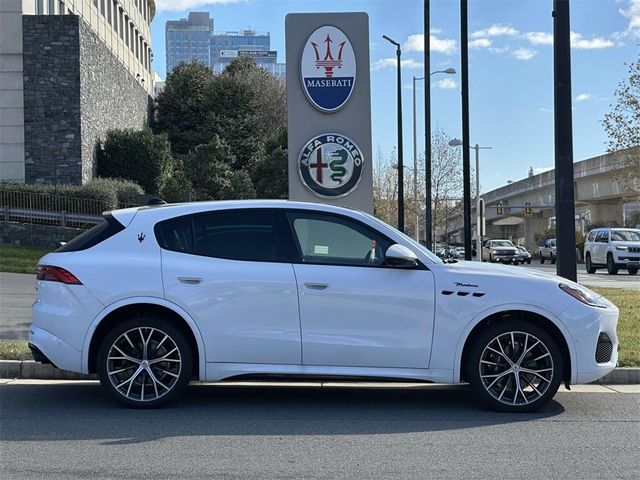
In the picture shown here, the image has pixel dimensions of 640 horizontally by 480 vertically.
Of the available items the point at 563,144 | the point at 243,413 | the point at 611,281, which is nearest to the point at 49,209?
the point at 611,281

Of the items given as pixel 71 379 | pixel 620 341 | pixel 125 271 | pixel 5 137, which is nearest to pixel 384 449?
pixel 125 271

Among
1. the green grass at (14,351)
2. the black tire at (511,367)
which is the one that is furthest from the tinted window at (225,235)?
the green grass at (14,351)

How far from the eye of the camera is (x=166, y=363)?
6.23 meters

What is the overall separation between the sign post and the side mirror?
5.03 metres

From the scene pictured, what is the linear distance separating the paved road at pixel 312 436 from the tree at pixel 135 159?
27.6 metres

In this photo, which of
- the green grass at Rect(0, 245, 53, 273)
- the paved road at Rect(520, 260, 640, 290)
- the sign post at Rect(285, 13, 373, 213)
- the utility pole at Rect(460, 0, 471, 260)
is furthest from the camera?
the paved road at Rect(520, 260, 640, 290)

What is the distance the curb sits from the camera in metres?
7.52

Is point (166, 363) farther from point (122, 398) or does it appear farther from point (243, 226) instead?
point (243, 226)

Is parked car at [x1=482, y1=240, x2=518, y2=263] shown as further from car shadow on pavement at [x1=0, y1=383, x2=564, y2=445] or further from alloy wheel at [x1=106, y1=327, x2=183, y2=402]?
alloy wheel at [x1=106, y1=327, x2=183, y2=402]

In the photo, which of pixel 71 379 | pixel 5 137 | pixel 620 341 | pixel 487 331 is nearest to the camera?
pixel 487 331

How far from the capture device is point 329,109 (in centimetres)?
1129

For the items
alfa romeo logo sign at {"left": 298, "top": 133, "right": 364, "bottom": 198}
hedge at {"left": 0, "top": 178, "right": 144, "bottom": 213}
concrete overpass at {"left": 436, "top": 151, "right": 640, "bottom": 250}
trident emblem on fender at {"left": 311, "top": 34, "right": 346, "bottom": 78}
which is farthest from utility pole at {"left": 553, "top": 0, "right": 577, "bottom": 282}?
concrete overpass at {"left": 436, "top": 151, "right": 640, "bottom": 250}

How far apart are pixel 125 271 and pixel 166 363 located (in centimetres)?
86

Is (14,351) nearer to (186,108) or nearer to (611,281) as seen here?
(611,281)
